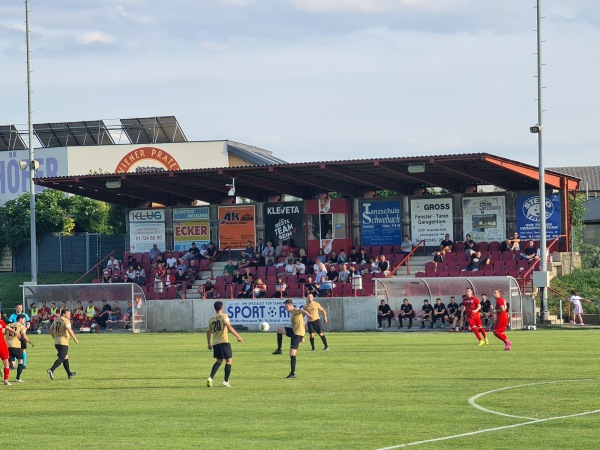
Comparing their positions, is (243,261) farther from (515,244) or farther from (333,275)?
(515,244)

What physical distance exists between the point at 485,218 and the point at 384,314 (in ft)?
28.1

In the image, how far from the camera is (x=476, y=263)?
46656mm

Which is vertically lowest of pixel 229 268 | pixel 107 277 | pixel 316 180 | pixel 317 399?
pixel 317 399

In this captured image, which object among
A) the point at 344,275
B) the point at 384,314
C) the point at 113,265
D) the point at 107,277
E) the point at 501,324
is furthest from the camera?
the point at 113,265

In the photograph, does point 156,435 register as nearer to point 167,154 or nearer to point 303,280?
point 303,280

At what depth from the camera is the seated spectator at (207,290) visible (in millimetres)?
50375

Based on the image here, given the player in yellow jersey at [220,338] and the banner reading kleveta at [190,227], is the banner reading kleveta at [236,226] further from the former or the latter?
the player in yellow jersey at [220,338]

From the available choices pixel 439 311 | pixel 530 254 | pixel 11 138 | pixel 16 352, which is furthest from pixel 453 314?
pixel 11 138

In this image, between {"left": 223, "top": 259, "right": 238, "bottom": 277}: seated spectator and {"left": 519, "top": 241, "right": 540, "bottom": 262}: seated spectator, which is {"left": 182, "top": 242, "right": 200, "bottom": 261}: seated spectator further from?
{"left": 519, "top": 241, "right": 540, "bottom": 262}: seated spectator

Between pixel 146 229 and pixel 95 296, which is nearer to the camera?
pixel 95 296

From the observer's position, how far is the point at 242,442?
1512 centimetres

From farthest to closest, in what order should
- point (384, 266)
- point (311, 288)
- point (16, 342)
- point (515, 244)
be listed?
point (384, 266) < point (515, 244) < point (311, 288) < point (16, 342)

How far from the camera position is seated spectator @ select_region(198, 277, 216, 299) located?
5038 centimetres

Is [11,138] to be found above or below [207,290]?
above
